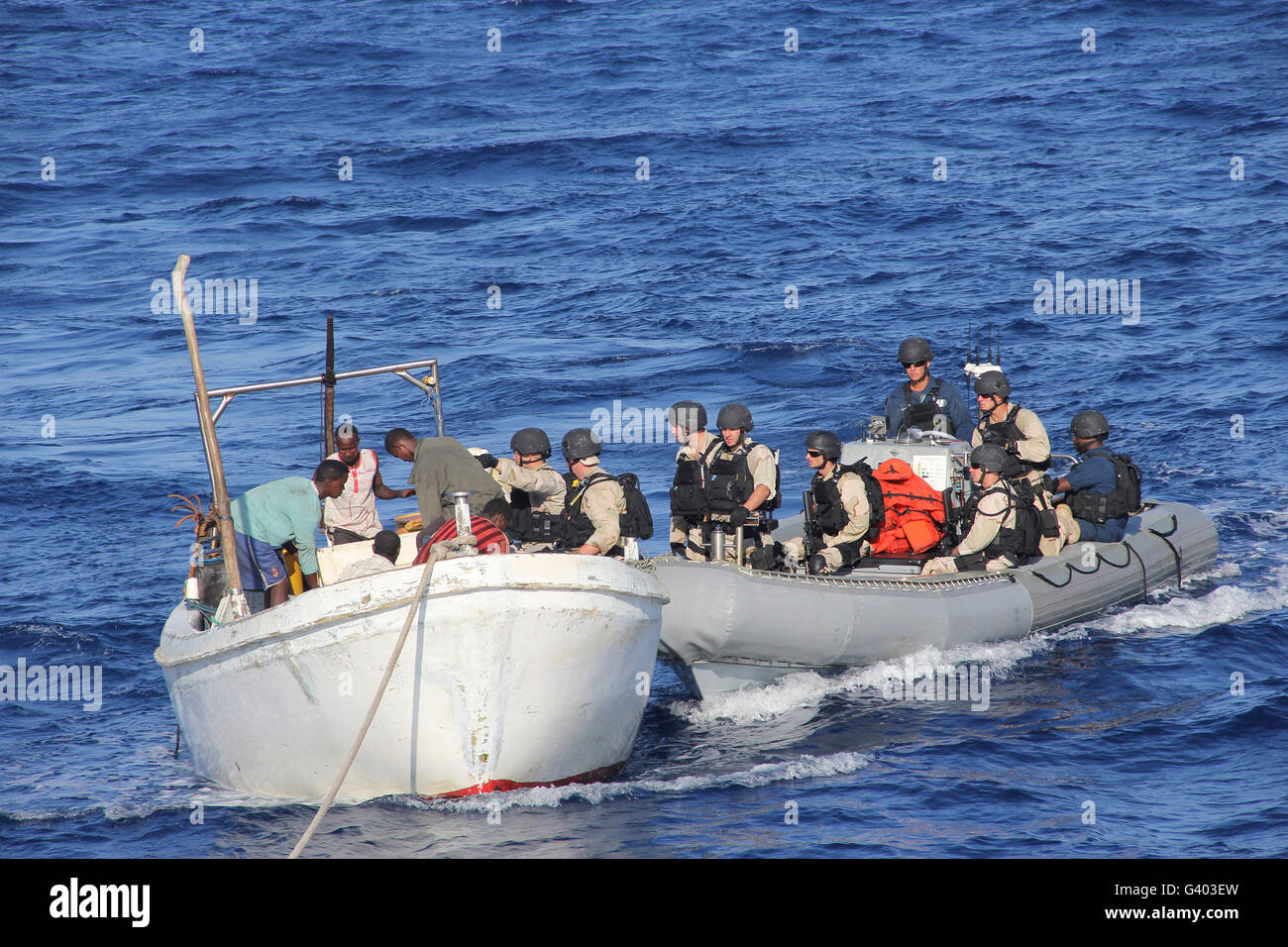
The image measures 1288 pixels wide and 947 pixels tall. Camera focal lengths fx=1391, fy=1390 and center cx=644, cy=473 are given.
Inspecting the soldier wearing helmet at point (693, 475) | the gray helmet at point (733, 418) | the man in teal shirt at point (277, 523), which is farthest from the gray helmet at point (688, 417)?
the man in teal shirt at point (277, 523)

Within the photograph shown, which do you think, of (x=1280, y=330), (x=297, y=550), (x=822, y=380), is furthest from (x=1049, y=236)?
(x=297, y=550)

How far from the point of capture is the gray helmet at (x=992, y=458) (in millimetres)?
12453

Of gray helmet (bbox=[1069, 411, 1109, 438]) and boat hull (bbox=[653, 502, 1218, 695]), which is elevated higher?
gray helmet (bbox=[1069, 411, 1109, 438])

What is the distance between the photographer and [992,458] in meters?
12.5

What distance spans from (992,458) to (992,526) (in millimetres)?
710

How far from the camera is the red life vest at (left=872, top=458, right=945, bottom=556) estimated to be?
42.8 ft

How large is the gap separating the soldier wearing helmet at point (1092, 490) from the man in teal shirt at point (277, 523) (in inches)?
288

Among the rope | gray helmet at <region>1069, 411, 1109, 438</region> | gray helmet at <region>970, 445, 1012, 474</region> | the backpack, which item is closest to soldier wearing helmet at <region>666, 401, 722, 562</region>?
gray helmet at <region>970, 445, 1012, 474</region>

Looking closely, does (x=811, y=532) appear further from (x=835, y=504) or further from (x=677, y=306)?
(x=677, y=306)

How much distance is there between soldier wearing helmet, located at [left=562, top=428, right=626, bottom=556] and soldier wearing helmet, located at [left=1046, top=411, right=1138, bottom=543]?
4.91m

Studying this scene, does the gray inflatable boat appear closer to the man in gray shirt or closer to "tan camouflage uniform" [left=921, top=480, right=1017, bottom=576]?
"tan camouflage uniform" [left=921, top=480, right=1017, bottom=576]

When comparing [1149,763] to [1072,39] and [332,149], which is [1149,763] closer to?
[332,149]

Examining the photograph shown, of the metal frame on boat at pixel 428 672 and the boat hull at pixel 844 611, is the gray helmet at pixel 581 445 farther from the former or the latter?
the metal frame on boat at pixel 428 672

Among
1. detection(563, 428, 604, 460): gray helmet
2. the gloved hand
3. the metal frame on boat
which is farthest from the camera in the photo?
the gloved hand
